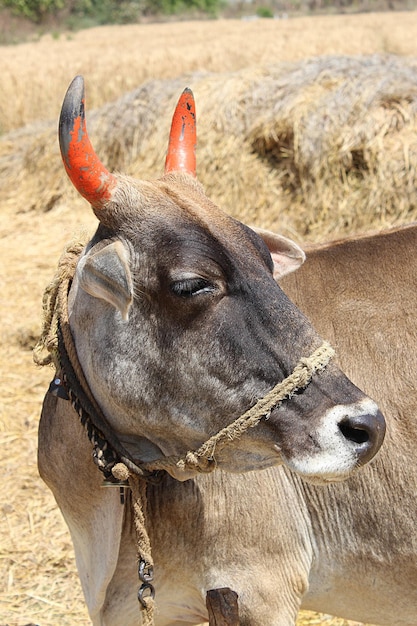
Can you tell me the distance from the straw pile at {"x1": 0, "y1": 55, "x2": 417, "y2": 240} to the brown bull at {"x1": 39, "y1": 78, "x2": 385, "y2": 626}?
737 cm

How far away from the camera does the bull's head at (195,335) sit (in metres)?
2.70

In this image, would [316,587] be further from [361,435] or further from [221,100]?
[221,100]

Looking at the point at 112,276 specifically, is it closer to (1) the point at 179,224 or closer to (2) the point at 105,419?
(1) the point at 179,224

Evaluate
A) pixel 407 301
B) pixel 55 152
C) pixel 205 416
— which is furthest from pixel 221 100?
pixel 205 416

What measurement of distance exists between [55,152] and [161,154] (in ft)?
9.34

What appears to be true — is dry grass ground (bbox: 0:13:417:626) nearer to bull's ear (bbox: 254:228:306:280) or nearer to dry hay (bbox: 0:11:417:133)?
dry hay (bbox: 0:11:417:133)

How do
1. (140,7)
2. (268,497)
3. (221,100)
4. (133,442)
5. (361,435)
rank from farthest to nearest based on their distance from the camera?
(140,7) < (221,100) < (268,497) < (133,442) < (361,435)

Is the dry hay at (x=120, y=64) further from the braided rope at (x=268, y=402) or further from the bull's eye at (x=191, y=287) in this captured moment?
the braided rope at (x=268, y=402)

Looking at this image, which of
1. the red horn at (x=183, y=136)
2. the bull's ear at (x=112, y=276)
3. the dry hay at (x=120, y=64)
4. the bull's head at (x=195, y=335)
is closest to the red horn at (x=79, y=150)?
the bull's head at (x=195, y=335)

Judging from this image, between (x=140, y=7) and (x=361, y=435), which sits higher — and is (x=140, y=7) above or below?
below

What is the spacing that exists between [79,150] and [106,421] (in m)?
1.08

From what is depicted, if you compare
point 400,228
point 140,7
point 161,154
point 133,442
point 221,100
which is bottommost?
point 140,7

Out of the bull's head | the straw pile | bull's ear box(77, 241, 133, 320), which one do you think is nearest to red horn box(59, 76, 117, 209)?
the bull's head

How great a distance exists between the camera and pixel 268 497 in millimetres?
3355
